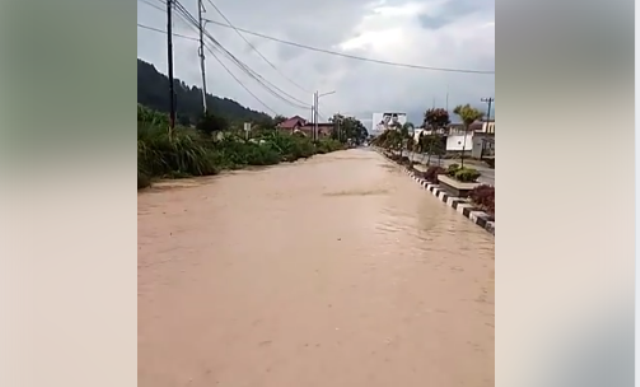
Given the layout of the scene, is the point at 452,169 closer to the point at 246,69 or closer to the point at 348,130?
the point at 348,130

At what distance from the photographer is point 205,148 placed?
1.35m

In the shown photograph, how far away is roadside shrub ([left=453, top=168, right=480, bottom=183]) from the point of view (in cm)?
126

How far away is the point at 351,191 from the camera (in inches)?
52.5

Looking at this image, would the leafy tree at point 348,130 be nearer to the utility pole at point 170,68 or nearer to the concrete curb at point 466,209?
the concrete curb at point 466,209

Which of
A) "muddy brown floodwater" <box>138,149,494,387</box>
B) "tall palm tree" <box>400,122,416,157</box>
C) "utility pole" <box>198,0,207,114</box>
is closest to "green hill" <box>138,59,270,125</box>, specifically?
"utility pole" <box>198,0,207,114</box>

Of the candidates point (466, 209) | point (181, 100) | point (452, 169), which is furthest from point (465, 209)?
point (181, 100)

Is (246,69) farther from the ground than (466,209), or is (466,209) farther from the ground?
(246,69)

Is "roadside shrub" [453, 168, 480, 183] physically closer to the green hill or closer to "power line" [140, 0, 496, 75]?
"power line" [140, 0, 496, 75]

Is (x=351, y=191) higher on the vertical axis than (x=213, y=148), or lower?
lower

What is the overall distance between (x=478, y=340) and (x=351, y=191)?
1.54ft

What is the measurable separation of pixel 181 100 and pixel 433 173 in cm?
65
